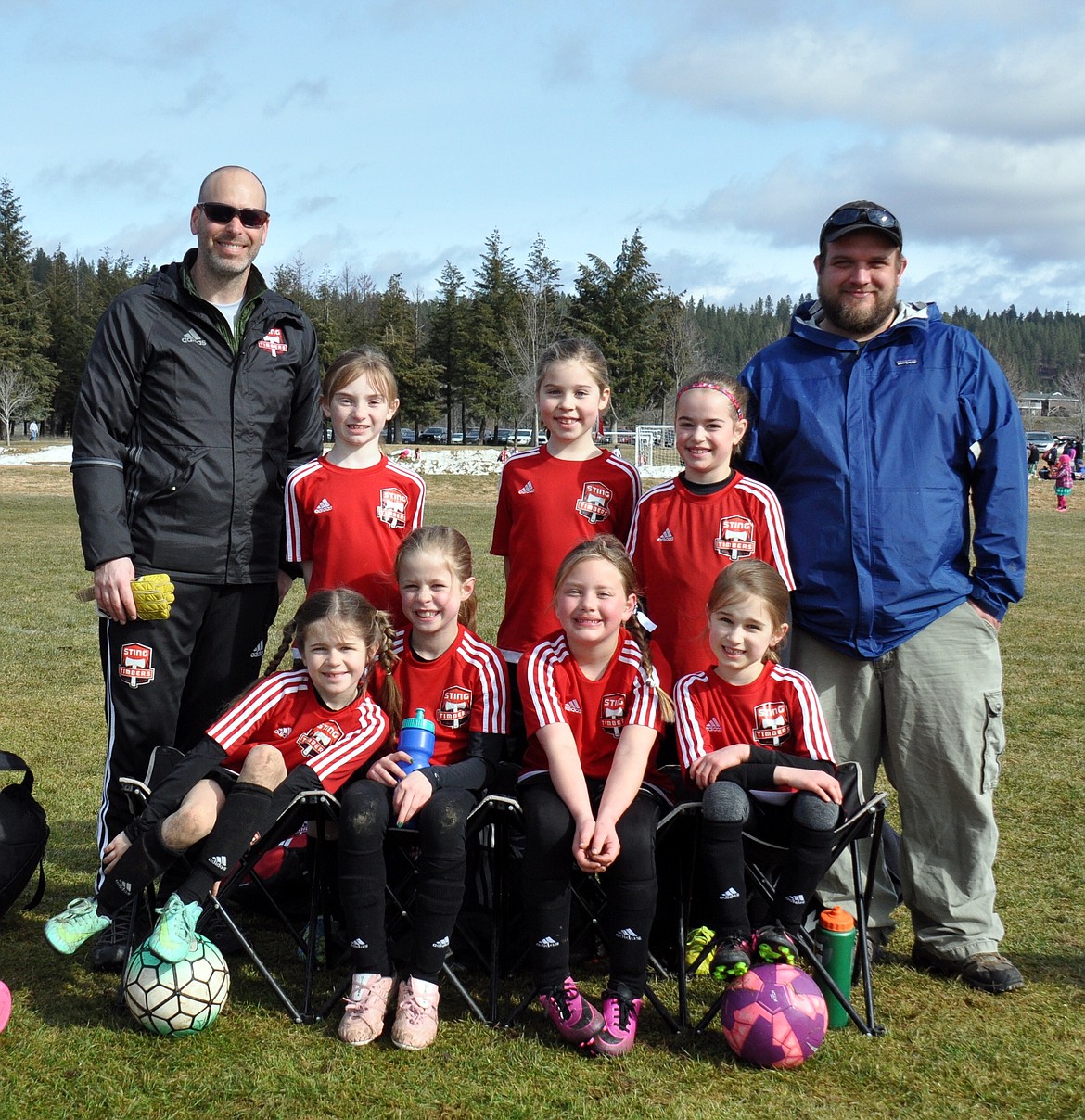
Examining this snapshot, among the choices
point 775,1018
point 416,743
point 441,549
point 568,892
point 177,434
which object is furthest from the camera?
point 177,434

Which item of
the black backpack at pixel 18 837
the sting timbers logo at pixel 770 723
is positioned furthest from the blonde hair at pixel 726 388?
the black backpack at pixel 18 837

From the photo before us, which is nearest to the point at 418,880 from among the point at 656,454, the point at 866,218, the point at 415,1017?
the point at 415,1017

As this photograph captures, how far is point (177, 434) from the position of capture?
409 centimetres

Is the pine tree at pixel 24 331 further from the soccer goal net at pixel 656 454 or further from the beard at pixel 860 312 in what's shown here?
the beard at pixel 860 312

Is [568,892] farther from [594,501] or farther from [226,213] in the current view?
[226,213]

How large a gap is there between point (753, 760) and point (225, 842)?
66.3 inches

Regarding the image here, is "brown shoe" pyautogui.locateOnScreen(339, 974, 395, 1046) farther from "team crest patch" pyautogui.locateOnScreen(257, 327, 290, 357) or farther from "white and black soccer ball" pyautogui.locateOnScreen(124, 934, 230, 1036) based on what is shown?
"team crest patch" pyautogui.locateOnScreen(257, 327, 290, 357)

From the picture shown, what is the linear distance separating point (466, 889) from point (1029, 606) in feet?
34.5

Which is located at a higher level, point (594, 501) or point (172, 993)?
point (594, 501)

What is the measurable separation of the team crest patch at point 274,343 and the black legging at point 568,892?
6.77ft

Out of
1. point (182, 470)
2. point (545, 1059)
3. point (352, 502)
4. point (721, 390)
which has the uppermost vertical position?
point (721, 390)

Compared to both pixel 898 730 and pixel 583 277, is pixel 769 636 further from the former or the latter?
pixel 583 277

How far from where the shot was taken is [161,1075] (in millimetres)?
3162

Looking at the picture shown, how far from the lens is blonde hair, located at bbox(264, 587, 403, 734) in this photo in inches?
148
